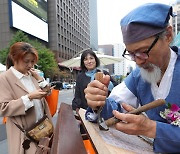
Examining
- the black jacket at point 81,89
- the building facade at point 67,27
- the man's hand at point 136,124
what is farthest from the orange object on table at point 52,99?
the building facade at point 67,27

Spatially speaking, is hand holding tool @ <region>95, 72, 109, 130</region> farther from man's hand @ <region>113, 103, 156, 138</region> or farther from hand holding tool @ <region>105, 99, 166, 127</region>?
man's hand @ <region>113, 103, 156, 138</region>

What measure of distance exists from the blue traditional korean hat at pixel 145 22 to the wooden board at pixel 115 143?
444 mm

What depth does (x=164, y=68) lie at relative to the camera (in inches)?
45.1

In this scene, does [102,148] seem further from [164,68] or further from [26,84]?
[26,84]

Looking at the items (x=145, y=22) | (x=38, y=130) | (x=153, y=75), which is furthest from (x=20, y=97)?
(x=145, y=22)

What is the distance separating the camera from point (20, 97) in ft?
7.02

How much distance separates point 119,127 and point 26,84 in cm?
158

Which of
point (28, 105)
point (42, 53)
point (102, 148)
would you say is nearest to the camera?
point (102, 148)

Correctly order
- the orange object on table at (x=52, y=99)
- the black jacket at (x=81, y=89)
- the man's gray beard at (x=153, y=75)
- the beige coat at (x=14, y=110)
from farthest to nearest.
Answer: the black jacket at (x=81, y=89)
the orange object on table at (x=52, y=99)
the beige coat at (x=14, y=110)
the man's gray beard at (x=153, y=75)

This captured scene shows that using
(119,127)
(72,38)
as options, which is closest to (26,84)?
(119,127)

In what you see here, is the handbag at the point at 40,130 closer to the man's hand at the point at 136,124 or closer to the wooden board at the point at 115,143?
the wooden board at the point at 115,143

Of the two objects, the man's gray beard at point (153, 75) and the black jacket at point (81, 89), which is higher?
the man's gray beard at point (153, 75)

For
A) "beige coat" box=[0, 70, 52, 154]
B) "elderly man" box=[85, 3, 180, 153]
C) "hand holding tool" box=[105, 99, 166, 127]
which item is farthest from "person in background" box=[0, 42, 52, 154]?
"hand holding tool" box=[105, 99, 166, 127]

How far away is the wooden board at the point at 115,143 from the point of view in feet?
2.70
